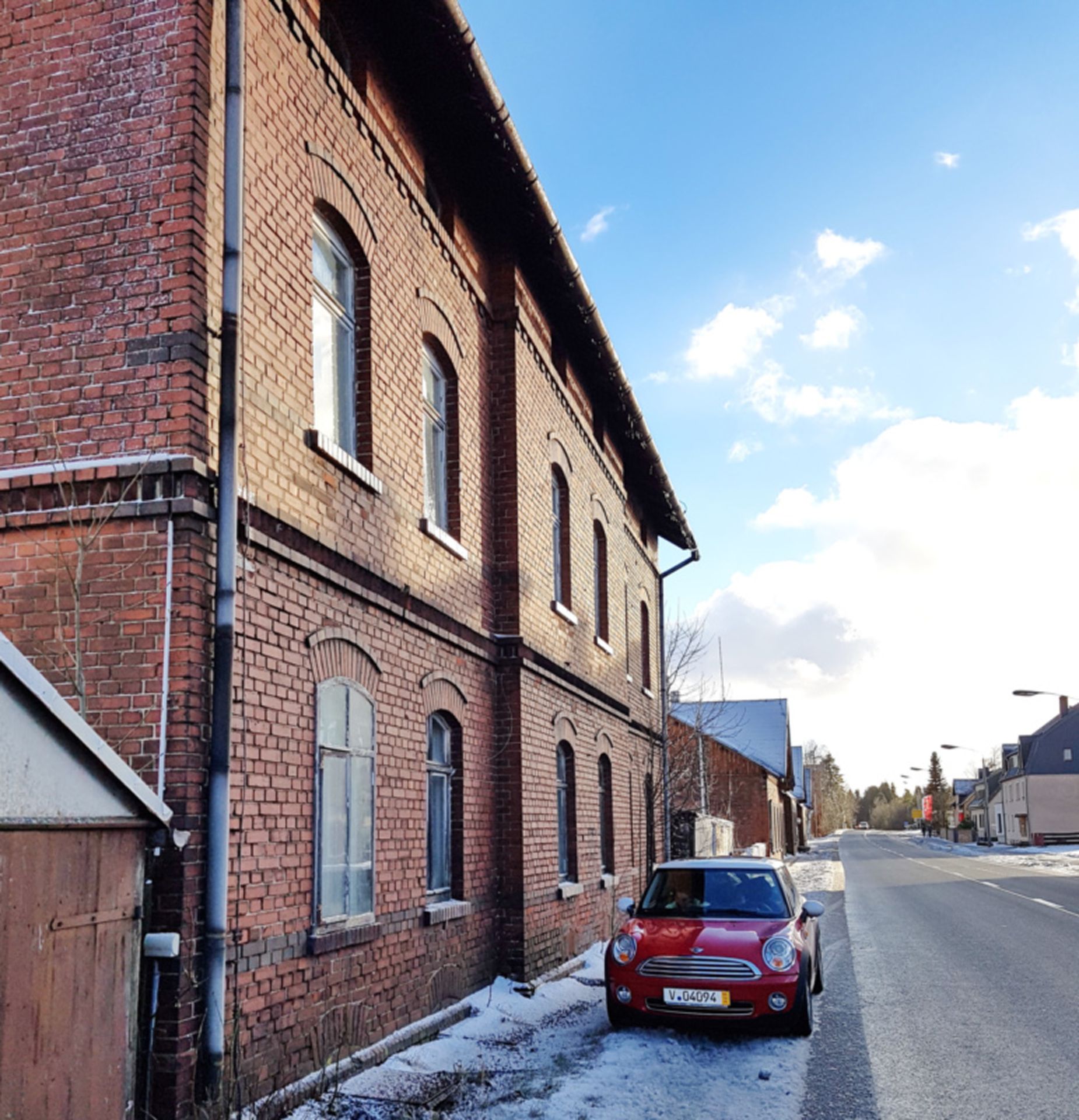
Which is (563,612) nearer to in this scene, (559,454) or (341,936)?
(559,454)

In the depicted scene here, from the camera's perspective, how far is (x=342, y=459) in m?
7.70

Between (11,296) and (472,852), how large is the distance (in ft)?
20.5

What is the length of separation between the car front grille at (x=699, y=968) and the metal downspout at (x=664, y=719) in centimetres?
1178

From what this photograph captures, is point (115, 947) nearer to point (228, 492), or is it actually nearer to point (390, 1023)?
point (228, 492)

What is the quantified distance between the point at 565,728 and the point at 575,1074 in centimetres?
625

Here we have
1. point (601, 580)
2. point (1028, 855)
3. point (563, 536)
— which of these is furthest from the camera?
point (1028, 855)

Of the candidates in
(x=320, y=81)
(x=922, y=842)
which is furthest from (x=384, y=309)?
(x=922, y=842)

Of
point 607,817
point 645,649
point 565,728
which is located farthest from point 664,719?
point 565,728

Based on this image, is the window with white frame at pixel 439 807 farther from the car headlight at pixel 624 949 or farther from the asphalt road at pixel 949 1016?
the asphalt road at pixel 949 1016

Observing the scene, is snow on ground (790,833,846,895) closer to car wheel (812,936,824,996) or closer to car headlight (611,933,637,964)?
car wheel (812,936,824,996)

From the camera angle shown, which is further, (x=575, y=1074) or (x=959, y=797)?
(x=959, y=797)

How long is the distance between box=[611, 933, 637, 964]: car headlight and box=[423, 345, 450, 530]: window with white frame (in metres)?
3.92

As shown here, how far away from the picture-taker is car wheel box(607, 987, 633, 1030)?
874 cm

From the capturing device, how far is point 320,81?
315 inches
